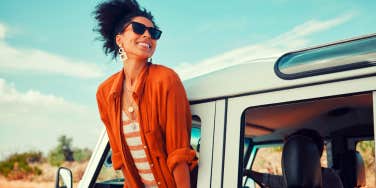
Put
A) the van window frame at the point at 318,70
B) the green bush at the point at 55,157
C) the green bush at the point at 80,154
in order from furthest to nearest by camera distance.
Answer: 1. the green bush at the point at 80,154
2. the green bush at the point at 55,157
3. the van window frame at the point at 318,70

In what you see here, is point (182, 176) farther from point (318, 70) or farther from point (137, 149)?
point (318, 70)

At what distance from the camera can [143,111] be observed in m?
2.75

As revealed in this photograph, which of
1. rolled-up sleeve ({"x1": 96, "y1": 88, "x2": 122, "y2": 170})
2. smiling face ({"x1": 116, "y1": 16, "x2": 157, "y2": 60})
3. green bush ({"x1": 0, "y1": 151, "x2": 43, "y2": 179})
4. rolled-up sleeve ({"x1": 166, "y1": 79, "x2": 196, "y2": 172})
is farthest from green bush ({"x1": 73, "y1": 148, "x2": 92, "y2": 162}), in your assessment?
rolled-up sleeve ({"x1": 166, "y1": 79, "x2": 196, "y2": 172})

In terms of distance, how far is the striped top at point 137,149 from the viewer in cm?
279

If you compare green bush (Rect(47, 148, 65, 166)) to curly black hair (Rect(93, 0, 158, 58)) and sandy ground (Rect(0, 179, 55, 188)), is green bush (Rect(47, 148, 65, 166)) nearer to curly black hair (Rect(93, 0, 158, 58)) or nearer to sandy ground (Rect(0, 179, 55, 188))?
sandy ground (Rect(0, 179, 55, 188))

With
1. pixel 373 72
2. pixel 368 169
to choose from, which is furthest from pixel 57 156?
pixel 373 72

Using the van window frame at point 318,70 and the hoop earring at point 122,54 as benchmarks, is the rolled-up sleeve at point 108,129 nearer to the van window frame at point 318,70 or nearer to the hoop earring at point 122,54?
the hoop earring at point 122,54

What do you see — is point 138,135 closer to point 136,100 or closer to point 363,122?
point 136,100

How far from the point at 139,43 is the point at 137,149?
64 centimetres

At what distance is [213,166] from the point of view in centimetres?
253

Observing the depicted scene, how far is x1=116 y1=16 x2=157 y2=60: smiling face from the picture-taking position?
2.93 meters

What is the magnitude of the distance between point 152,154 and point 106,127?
0.45 m

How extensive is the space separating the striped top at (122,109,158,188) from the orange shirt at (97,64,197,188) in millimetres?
29

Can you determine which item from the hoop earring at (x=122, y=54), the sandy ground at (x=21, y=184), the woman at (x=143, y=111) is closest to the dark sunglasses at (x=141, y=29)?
the woman at (x=143, y=111)
